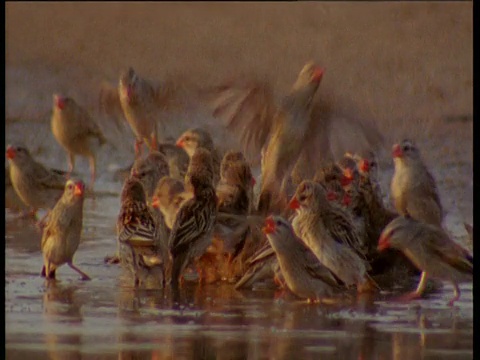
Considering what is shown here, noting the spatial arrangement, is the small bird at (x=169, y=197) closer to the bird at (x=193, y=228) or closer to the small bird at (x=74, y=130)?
the bird at (x=193, y=228)

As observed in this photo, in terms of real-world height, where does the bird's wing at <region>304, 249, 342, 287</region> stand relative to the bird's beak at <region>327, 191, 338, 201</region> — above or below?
below

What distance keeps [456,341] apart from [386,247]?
1.10 m

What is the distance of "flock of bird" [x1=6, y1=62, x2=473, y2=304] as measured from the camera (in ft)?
24.1

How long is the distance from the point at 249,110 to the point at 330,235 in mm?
1511

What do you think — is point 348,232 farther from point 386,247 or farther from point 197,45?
point 197,45

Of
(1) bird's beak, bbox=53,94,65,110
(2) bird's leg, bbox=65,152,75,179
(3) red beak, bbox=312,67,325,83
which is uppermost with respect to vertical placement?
(3) red beak, bbox=312,67,325,83

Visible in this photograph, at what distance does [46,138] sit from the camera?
9.98m

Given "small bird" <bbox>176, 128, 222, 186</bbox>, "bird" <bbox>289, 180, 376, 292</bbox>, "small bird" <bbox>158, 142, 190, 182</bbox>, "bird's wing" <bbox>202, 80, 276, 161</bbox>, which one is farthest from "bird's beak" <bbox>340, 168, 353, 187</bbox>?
"small bird" <bbox>158, 142, 190, 182</bbox>

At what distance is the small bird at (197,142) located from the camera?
891 centimetres

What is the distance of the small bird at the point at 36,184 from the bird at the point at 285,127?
1.22 meters

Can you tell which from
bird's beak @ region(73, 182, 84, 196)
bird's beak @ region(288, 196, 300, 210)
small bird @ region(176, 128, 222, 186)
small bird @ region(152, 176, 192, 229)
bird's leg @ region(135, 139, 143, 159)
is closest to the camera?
bird's beak @ region(288, 196, 300, 210)

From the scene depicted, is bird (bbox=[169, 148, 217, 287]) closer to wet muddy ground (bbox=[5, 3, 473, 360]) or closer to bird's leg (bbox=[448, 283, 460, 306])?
wet muddy ground (bbox=[5, 3, 473, 360])

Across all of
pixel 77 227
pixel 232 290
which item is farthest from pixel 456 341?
pixel 77 227

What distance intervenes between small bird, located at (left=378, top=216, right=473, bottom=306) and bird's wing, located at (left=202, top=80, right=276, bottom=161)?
1.60 m
